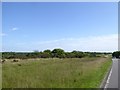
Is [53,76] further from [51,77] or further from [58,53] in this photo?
[58,53]

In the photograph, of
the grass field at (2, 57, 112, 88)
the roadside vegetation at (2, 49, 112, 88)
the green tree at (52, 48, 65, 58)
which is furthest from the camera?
the green tree at (52, 48, 65, 58)

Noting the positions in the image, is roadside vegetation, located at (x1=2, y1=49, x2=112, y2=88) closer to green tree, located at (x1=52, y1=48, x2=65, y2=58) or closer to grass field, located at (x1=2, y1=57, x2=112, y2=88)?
grass field, located at (x1=2, y1=57, x2=112, y2=88)

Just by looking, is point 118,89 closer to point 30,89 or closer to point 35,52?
point 30,89

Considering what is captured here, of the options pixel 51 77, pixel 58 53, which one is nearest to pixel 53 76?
pixel 51 77

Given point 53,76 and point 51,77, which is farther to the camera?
point 53,76

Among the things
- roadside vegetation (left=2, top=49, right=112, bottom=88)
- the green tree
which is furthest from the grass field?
the green tree

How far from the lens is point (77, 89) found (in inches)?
563

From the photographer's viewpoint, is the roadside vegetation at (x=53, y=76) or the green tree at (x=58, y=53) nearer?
the roadside vegetation at (x=53, y=76)

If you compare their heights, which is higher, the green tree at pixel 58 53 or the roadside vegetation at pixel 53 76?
the roadside vegetation at pixel 53 76

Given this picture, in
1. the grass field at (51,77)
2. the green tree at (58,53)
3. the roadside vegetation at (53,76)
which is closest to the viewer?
the grass field at (51,77)

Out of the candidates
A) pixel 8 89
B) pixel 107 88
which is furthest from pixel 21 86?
pixel 107 88

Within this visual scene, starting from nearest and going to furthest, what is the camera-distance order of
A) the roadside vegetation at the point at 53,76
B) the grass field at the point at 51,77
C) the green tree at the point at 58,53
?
the grass field at the point at 51,77 → the roadside vegetation at the point at 53,76 → the green tree at the point at 58,53

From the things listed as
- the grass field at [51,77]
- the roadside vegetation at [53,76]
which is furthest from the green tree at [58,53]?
the grass field at [51,77]

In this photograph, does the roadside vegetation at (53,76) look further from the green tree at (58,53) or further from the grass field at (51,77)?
the green tree at (58,53)
